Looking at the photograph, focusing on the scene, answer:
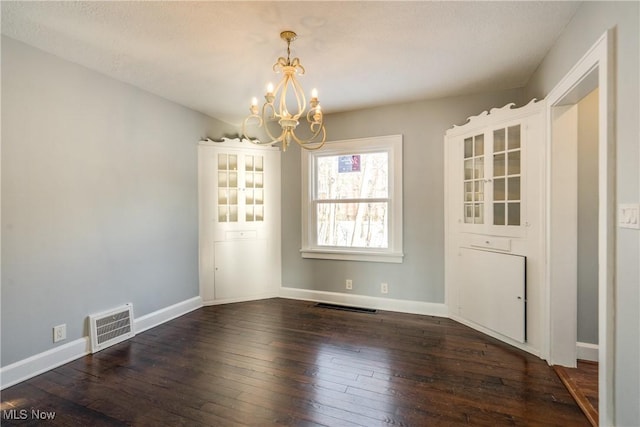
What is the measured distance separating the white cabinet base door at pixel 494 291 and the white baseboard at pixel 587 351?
1.25 ft

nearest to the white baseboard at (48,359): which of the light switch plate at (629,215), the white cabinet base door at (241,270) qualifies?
the white cabinet base door at (241,270)

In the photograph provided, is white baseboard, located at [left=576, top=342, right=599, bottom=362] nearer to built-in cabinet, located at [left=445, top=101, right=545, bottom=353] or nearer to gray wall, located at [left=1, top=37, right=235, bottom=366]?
built-in cabinet, located at [left=445, top=101, right=545, bottom=353]

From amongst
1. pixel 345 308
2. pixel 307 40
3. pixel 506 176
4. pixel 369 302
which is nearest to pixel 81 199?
pixel 307 40

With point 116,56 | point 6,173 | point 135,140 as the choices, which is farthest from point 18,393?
point 116,56

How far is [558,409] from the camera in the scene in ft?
6.09

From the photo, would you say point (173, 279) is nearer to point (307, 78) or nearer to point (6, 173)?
point (6, 173)

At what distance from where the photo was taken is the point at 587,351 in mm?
2432

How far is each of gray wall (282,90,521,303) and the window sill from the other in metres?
0.06

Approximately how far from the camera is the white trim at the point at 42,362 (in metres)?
2.13

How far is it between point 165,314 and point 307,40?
3.22 meters

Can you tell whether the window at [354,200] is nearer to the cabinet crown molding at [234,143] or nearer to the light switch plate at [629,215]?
the cabinet crown molding at [234,143]

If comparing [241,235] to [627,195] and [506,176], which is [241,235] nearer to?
[506,176]

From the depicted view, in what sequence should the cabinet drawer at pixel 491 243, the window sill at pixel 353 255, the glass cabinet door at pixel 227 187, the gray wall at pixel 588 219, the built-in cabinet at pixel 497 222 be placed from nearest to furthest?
1. the gray wall at pixel 588 219
2. the built-in cabinet at pixel 497 222
3. the cabinet drawer at pixel 491 243
4. the window sill at pixel 353 255
5. the glass cabinet door at pixel 227 187

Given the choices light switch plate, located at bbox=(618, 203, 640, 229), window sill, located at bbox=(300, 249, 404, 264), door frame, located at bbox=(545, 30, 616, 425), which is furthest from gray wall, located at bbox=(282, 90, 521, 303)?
light switch plate, located at bbox=(618, 203, 640, 229)
